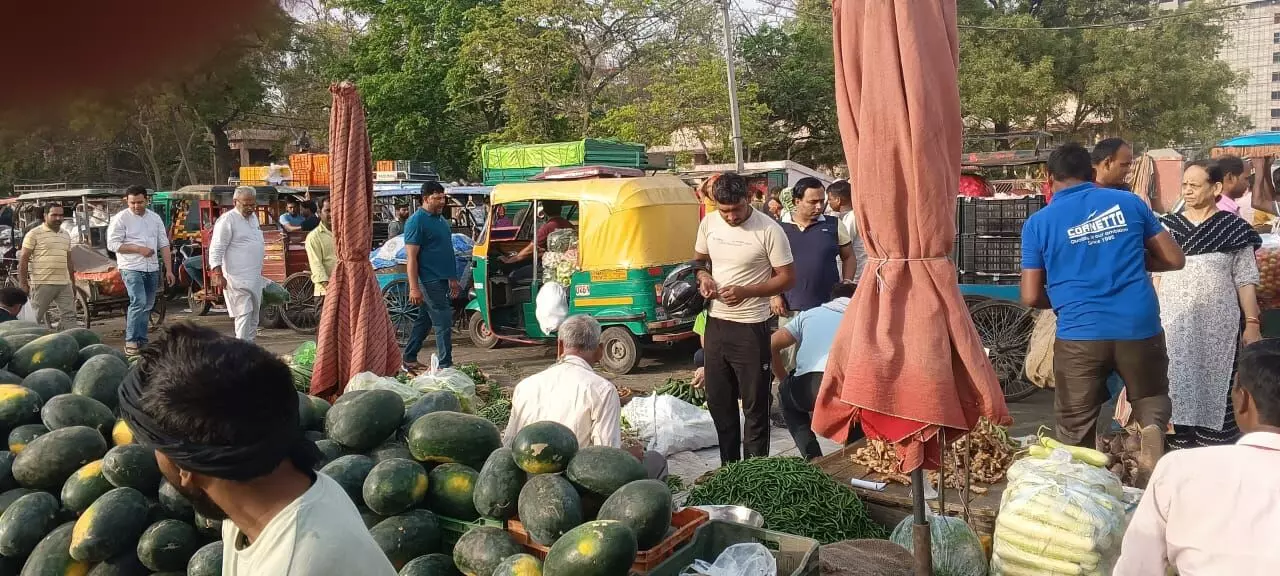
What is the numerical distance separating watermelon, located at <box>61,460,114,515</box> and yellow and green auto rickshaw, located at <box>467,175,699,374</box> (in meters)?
5.73

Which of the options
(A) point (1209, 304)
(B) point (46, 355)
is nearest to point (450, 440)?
(B) point (46, 355)

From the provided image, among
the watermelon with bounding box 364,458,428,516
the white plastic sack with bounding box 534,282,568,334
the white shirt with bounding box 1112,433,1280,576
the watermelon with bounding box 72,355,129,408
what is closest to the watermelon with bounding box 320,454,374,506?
the watermelon with bounding box 364,458,428,516

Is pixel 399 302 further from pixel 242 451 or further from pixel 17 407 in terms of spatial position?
pixel 242 451

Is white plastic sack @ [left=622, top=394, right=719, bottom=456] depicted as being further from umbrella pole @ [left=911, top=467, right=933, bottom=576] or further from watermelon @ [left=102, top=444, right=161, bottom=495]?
watermelon @ [left=102, top=444, right=161, bottom=495]

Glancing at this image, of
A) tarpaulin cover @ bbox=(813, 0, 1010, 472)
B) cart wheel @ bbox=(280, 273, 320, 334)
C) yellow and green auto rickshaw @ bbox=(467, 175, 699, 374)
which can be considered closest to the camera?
tarpaulin cover @ bbox=(813, 0, 1010, 472)

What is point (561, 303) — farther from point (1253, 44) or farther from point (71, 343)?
point (1253, 44)

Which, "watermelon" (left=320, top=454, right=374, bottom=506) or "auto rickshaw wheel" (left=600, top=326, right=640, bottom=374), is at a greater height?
"watermelon" (left=320, top=454, right=374, bottom=506)

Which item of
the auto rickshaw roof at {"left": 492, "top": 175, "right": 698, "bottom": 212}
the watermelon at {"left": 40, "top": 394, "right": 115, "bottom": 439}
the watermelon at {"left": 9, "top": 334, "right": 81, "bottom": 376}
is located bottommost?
the watermelon at {"left": 40, "top": 394, "right": 115, "bottom": 439}

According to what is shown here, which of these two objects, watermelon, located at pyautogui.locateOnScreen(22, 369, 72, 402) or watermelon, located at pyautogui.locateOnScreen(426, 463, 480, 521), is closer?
watermelon, located at pyautogui.locateOnScreen(426, 463, 480, 521)

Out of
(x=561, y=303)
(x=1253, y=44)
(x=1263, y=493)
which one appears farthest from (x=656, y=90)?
(x=1253, y=44)

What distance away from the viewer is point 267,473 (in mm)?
1819

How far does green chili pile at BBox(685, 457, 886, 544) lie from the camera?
410cm

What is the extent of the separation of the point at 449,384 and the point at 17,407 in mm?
2328

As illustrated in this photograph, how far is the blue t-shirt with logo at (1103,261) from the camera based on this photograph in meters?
4.32
